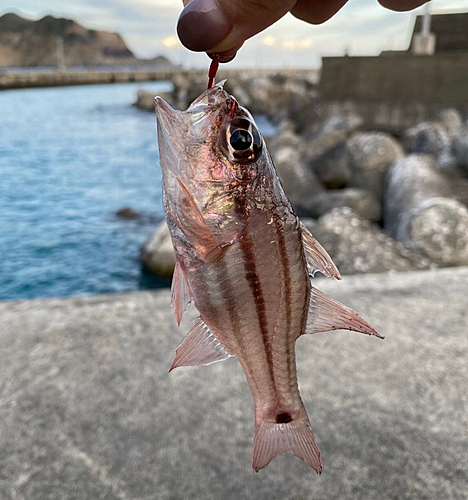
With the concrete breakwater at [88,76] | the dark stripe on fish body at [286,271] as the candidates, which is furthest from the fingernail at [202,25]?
the concrete breakwater at [88,76]

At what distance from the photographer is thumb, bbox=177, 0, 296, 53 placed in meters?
1.34

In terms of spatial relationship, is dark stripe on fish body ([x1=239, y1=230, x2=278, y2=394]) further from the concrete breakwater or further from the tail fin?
the concrete breakwater

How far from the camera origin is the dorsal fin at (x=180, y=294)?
1.45 metres

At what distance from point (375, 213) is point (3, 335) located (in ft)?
26.9

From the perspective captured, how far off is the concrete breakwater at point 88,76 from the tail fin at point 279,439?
64.3 meters

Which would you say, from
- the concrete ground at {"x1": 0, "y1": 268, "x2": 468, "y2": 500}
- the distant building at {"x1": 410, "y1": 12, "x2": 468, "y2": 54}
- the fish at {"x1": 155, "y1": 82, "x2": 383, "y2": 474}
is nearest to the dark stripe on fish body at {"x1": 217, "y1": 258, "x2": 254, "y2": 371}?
the fish at {"x1": 155, "y1": 82, "x2": 383, "y2": 474}

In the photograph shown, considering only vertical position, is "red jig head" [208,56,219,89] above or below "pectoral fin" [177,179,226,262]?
above

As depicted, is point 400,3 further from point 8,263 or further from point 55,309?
A: point 8,263

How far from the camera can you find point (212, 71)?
4.59 feet

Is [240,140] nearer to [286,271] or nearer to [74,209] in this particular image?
[286,271]

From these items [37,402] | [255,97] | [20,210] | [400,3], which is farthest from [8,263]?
[255,97]

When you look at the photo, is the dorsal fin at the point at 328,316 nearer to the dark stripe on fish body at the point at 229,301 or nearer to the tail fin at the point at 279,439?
the dark stripe on fish body at the point at 229,301

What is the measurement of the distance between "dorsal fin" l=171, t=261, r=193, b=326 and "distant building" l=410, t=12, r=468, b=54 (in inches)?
1042

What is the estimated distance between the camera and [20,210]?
596 inches
